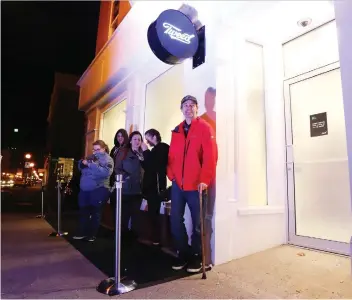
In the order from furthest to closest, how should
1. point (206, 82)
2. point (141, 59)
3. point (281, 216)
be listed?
point (141, 59) → point (281, 216) → point (206, 82)

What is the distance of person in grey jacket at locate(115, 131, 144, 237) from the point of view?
4.46 m

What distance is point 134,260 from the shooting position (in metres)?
3.48

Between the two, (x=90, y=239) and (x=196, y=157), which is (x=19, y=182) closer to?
(x=90, y=239)

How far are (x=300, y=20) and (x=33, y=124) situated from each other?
113 ft

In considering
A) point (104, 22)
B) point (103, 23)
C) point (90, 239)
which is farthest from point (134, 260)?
point (103, 23)

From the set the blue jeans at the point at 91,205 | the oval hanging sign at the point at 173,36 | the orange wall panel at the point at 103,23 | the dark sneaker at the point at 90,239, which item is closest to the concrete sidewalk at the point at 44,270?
the dark sneaker at the point at 90,239

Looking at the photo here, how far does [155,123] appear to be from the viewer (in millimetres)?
5719

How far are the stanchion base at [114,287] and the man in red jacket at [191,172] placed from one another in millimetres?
670

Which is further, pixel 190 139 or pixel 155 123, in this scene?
pixel 155 123

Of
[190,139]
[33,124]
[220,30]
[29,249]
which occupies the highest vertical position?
[33,124]

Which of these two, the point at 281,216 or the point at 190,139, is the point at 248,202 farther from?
the point at 190,139

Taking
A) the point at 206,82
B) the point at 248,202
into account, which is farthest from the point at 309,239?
the point at 206,82

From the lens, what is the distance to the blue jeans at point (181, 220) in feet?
10.4

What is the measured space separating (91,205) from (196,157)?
242 centimetres
